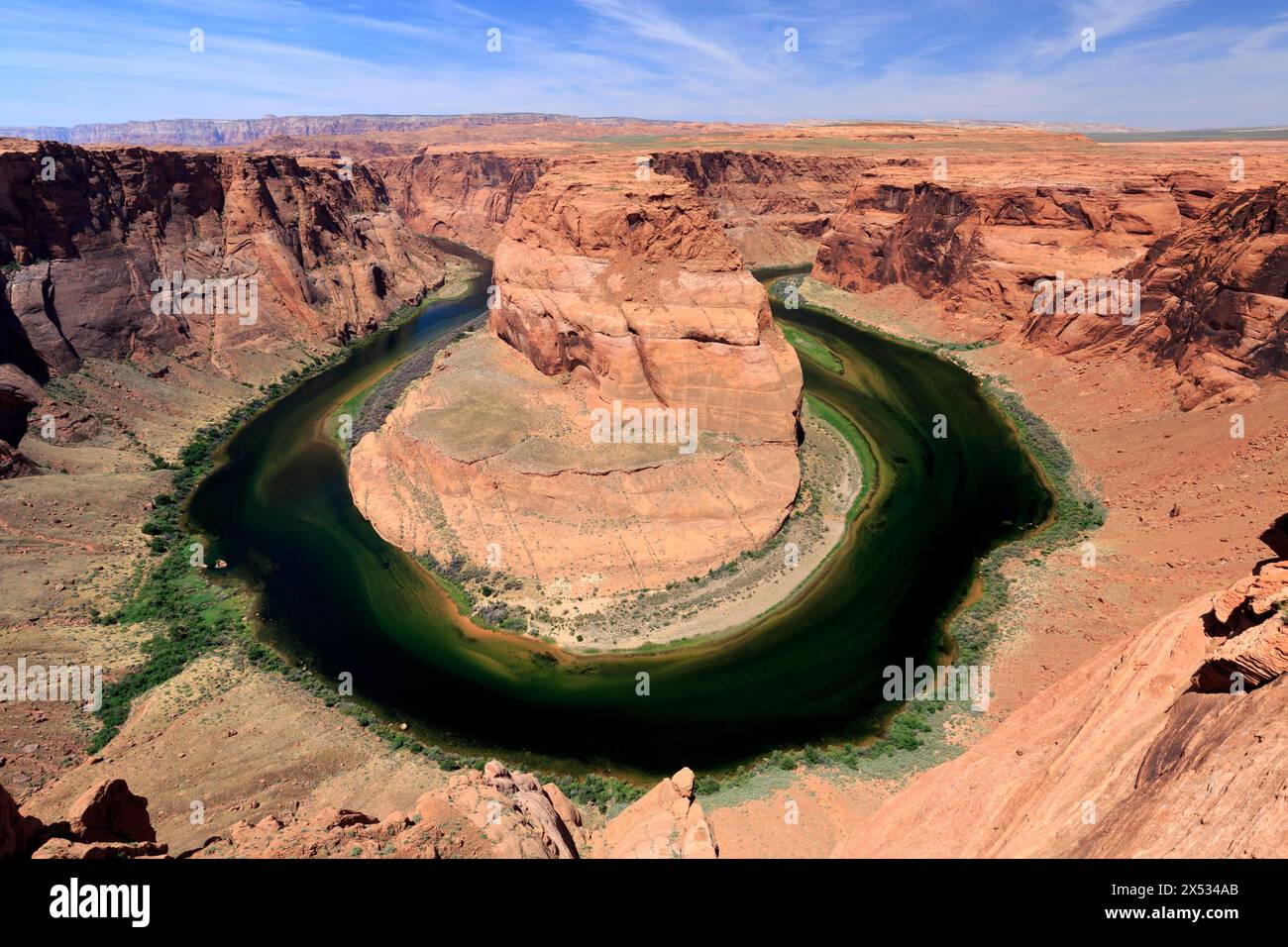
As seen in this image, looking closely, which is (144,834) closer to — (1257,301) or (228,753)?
(228,753)

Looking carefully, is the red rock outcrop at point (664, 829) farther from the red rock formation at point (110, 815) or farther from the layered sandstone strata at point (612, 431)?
the layered sandstone strata at point (612, 431)

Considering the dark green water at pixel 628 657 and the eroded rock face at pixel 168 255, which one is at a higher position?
the eroded rock face at pixel 168 255

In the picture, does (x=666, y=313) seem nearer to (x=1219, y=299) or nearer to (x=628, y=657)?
(x=628, y=657)

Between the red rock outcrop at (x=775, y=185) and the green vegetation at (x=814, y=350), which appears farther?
the red rock outcrop at (x=775, y=185)

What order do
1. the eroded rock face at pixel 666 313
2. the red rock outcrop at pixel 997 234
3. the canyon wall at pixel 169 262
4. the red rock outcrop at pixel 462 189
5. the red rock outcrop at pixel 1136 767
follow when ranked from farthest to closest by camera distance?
the red rock outcrop at pixel 462 189 < the red rock outcrop at pixel 997 234 < the canyon wall at pixel 169 262 < the eroded rock face at pixel 666 313 < the red rock outcrop at pixel 1136 767

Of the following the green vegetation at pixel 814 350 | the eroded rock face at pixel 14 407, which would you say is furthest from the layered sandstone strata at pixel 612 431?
the green vegetation at pixel 814 350

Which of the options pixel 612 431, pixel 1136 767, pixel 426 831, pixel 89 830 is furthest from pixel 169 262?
pixel 1136 767
